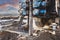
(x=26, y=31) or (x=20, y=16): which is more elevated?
(x=20, y=16)

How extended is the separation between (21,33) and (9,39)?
0.26 metres

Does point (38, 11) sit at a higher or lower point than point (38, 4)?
lower

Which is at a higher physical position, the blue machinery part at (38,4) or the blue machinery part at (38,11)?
the blue machinery part at (38,4)

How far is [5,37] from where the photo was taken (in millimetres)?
2824

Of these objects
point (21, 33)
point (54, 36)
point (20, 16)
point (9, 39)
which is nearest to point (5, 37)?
point (9, 39)

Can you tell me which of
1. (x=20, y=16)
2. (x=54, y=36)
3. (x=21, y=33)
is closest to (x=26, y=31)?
(x=21, y=33)

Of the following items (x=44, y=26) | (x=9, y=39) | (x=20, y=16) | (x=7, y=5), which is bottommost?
(x=9, y=39)

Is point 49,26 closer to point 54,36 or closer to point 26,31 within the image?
point 54,36

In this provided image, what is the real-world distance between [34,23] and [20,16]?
1.04 ft

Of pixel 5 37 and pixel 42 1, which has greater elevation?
pixel 42 1

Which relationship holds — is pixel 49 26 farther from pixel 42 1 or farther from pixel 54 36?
pixel 42 1

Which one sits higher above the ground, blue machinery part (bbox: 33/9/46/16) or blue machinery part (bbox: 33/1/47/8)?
blue machinery part (bbox: 33/1/47/8)

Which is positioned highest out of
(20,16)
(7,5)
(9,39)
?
(7,5)

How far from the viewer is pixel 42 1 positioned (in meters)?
2.83
